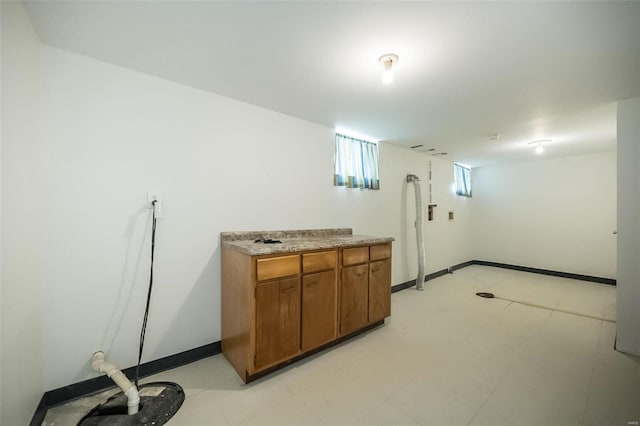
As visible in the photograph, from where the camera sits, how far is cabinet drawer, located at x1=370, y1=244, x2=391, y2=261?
8.43 feet

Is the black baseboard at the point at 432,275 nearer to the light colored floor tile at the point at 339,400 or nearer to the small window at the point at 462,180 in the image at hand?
the small window at the point at 462,180

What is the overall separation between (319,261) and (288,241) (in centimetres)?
44

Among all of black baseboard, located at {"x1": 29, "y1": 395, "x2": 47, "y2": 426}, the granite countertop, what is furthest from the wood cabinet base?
black baseboard, located at {"x1": 29, "y1": 395, "x2": 47, "y2": 426}

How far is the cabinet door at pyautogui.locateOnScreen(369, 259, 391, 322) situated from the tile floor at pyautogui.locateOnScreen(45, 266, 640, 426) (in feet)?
0.57

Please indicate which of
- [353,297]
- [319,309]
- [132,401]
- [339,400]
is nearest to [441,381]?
[339,400]

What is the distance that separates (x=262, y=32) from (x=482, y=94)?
190 centimetres

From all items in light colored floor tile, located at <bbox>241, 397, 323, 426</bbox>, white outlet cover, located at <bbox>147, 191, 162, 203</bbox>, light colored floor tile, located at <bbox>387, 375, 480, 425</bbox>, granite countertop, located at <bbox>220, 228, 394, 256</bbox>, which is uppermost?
white outlet cover, located at <bbox>147, 191, 162, 203</bbox>

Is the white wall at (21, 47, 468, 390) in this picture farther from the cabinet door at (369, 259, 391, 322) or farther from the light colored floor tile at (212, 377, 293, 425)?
the cabinet door at (369, 259, 391, 322)

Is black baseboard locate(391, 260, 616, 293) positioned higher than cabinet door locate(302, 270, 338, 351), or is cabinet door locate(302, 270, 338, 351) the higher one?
cabinet door locate(302, 270, 338, 351)

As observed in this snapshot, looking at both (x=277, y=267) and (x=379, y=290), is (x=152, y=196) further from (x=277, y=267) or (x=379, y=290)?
(x=379, y=290)

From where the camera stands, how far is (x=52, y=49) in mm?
1567

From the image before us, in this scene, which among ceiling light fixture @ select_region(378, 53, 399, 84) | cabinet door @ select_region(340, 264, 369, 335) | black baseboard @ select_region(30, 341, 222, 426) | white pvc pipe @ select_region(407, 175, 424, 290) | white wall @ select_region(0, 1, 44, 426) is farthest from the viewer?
white pvc pipe @ select_region(407, 175, 424, 290)

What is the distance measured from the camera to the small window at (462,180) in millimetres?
5192

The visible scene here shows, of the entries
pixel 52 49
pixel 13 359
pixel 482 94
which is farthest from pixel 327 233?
pixel 52 49
